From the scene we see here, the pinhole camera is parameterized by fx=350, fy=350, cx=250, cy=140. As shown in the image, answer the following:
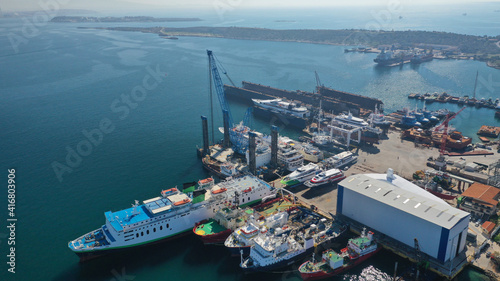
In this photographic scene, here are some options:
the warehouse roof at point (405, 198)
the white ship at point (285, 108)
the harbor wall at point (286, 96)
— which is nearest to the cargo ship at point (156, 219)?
the warehouse roof at point (405, 198)

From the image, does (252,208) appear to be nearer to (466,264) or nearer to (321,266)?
(321,266)

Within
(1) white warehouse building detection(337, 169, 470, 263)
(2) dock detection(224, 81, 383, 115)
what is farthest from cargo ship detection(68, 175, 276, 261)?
(2) dock detection(224, 81, 383, 115)

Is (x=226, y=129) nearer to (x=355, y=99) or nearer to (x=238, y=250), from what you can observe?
(x=238, y=250)

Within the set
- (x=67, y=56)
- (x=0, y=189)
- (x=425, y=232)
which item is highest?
(x=67, y=56)

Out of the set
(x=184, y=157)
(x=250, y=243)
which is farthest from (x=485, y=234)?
(x=184, y=157)

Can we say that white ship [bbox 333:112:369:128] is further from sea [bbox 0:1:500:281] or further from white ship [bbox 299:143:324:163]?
white ship [bbox 299:143:324:163]

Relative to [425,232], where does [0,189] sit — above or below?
below

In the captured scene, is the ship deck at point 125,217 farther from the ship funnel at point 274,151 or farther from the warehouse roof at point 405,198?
the warehouse roof at point 405,198
